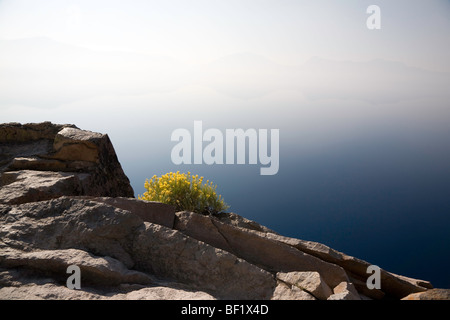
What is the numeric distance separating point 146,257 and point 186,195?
407cm

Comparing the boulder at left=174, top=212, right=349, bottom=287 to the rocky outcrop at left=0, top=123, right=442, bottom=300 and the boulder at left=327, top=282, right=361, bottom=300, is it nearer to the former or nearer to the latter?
the rocky outcrop at left=0, top=123, right=442, bottom=300

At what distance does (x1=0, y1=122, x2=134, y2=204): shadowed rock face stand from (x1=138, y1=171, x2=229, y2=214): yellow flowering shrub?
768 millimetres

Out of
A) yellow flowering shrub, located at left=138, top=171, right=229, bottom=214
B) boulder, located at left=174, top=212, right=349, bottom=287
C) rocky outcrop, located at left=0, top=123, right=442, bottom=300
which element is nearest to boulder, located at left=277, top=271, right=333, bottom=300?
rocky outcrop, located at left=0, top=123, right=442, bottom=300

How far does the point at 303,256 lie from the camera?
223 inches

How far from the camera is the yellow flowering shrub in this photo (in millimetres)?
9016

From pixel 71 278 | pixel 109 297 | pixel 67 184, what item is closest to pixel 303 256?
pixel 109 297

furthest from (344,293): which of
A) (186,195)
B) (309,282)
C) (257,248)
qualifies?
(186,195)

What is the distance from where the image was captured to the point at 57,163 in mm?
7941

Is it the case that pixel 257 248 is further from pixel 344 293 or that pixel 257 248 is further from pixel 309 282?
pixel 344 293

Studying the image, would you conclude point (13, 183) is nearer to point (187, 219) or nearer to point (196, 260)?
point (187, 219)

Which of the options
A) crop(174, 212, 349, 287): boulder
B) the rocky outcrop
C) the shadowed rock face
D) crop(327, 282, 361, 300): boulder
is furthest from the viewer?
the shadowed rock face
